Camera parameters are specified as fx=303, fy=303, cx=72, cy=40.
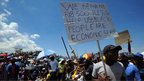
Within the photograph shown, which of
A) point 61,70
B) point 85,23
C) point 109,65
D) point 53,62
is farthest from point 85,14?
point 53,62

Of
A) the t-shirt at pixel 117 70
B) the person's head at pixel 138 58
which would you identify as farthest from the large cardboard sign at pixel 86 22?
the person's head at pixel 138 58

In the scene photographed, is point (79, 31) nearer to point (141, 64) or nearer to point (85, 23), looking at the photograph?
point (85, 23)

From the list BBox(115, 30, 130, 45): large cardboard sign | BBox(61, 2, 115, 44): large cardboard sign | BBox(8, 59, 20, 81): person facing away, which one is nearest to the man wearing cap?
BBox(61, 2, 115, 44): large cardboard sign

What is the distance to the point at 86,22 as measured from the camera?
6.23 meters

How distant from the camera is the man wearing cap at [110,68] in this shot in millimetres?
5180

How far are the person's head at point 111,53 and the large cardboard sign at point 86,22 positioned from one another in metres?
0.85

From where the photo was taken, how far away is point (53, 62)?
1673cm

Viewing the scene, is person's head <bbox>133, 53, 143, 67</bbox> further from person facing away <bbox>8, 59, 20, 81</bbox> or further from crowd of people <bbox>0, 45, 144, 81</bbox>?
person facing away <bbox>8, 59, 20, 81</bbox>

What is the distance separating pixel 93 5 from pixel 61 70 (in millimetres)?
5913

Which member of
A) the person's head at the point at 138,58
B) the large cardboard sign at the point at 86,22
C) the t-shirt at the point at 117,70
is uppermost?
the large cardboard sign at the point at 86,22

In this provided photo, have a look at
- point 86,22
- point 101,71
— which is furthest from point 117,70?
point 86,22

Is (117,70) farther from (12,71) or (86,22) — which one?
(12,71)

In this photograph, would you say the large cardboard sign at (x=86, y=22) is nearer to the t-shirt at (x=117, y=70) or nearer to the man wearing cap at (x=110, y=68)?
the man wearing cap at (x=110, y=68)

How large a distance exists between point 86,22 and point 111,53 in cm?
124
